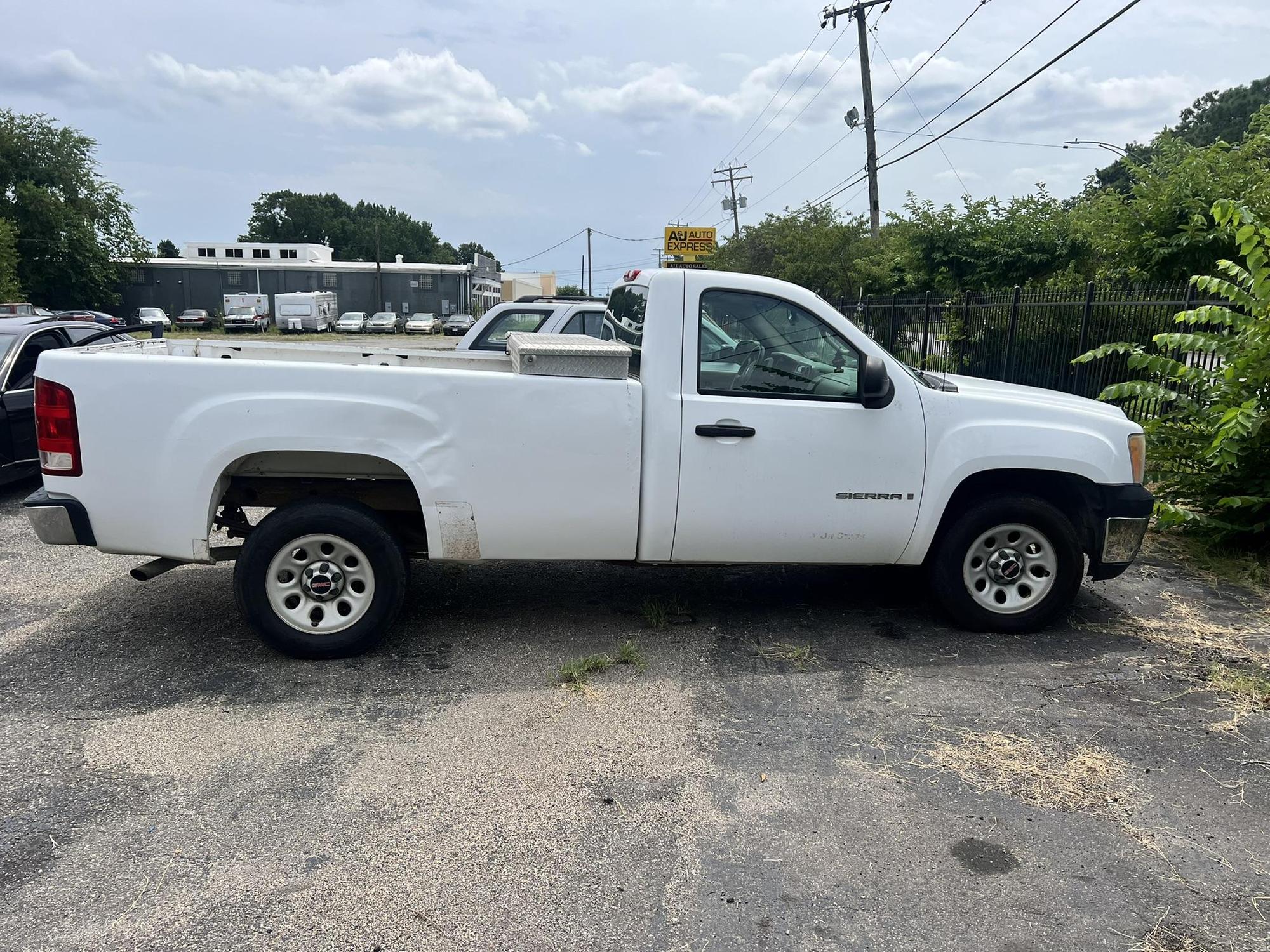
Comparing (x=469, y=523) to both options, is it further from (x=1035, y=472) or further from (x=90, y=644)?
(x=1035, y=472)

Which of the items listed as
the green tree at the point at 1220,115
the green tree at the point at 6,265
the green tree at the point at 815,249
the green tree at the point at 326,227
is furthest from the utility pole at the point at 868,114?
the green tree at the point at 326,227

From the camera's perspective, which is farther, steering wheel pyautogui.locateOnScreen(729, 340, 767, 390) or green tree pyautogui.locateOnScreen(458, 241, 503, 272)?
green tree pyautogui.locateOnScreen(458, 241, 503, 272)

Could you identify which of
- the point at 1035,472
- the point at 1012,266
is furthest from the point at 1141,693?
the point at 1012,266

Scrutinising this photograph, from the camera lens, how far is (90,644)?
4949mm

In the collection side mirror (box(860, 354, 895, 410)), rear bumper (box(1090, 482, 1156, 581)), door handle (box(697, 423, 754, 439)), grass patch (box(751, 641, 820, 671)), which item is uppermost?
side mirror (box(860, 354, 895, 410))

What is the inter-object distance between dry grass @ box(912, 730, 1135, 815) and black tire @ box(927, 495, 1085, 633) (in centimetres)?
120

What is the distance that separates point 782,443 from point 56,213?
6492 cm

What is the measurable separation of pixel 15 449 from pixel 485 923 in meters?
7.58

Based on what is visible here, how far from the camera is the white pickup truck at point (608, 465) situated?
447 centimetres

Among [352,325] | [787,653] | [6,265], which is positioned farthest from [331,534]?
[352,325]

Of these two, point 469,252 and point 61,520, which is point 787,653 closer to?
point 61,520

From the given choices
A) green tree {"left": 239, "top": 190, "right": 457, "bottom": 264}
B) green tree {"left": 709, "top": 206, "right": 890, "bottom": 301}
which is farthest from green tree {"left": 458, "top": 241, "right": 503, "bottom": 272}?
green tree {"left": 709, "top": 206, "right": 890, "bottom": 301}

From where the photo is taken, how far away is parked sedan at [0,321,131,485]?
809 cm

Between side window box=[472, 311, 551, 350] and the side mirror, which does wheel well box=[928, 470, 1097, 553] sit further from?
side window box=[472, 311, 551, 350]
